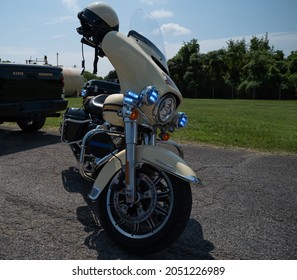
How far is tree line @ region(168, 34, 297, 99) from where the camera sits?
44.6 metres

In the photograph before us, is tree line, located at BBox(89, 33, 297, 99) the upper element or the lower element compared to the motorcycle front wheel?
upper

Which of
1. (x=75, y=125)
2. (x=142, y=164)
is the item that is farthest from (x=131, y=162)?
(x=75, y=125)

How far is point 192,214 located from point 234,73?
5094 centimetres

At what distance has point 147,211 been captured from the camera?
3.12 metres

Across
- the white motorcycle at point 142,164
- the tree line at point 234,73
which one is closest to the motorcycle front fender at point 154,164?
the white motorcycle at point 142,164

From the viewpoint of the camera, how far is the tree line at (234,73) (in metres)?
44.6

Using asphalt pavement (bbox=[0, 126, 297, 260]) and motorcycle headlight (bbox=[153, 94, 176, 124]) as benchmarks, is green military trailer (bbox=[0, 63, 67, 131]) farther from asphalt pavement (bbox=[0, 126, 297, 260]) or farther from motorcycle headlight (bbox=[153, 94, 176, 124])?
motorcycle headlight (bbox=[153, 94, 176, 124])

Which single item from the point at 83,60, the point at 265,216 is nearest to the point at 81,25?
the point at 83,60

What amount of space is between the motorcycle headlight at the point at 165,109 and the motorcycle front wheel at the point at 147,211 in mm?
429

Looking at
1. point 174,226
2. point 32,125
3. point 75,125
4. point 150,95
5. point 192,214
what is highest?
point 150,95

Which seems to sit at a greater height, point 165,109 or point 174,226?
point 165,109

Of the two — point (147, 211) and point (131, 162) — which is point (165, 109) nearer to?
point (131, 162)

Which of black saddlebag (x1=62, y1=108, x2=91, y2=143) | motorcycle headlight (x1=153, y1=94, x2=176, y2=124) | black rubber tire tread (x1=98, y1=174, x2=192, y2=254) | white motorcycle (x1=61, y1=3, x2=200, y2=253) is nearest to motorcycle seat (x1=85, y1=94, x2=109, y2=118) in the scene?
black saddlebag (x1=62, y1=108, x2=91, y2=143)

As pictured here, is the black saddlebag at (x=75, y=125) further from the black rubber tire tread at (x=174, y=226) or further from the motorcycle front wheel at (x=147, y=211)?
the black rubber tire tread at (x=174, y=226)
